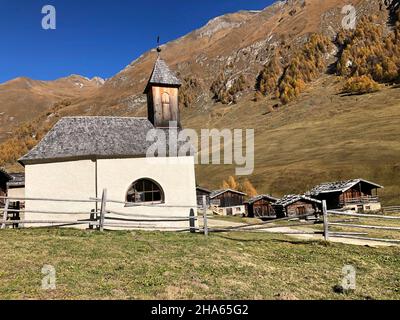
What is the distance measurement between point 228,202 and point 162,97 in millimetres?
48271

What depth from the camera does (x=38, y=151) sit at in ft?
67.1

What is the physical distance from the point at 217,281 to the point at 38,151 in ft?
47.3

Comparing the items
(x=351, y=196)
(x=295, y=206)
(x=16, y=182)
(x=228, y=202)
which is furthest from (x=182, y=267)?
(x=228, y=202)

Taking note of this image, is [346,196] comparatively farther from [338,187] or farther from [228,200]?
[228,200]

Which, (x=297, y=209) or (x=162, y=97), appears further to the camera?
(x=297, y=209)

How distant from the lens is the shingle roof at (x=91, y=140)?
66.7 feet

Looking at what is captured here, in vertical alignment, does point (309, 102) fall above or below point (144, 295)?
above

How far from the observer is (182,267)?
1120 centimetres

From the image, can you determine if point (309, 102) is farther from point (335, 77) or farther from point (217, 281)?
point (217, 281)

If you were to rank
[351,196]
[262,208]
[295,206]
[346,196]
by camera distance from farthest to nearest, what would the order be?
1. [262,208]
2. [351,196]
3. [346,196]
4. [295,206]

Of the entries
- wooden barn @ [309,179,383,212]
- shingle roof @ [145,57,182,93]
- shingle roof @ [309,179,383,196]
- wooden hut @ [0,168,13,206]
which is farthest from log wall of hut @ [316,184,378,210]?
wooden hut @ [0,168,13,206]

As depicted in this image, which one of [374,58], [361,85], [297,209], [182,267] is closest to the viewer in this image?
[182,267]

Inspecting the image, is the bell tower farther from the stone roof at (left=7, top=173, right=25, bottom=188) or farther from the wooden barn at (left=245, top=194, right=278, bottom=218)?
the wooden barn at (left=245, top=194, right=278, bottom=218)
